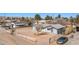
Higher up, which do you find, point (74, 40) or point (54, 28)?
point (54, 28)

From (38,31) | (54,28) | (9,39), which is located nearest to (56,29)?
(54,28)

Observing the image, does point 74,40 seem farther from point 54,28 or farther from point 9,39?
point 9,39

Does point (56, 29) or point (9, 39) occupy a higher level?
point (56, 29)

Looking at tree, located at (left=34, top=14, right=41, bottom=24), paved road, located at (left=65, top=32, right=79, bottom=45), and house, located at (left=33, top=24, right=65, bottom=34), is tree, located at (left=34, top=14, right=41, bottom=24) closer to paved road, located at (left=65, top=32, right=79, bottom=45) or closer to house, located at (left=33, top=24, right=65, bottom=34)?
house, located at (left=33, top=24, right=65, bottom=34)

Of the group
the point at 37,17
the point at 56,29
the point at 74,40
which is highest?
the point at 37,17

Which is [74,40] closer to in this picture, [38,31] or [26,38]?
[38,31]

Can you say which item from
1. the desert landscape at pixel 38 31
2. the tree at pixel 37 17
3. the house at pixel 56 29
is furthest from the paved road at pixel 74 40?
the tree at pixel 37 17

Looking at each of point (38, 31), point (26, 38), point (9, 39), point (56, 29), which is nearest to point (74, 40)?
point (56, 29)

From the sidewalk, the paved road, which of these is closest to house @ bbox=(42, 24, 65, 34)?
the paved road

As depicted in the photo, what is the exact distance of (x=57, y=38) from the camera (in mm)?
2512
